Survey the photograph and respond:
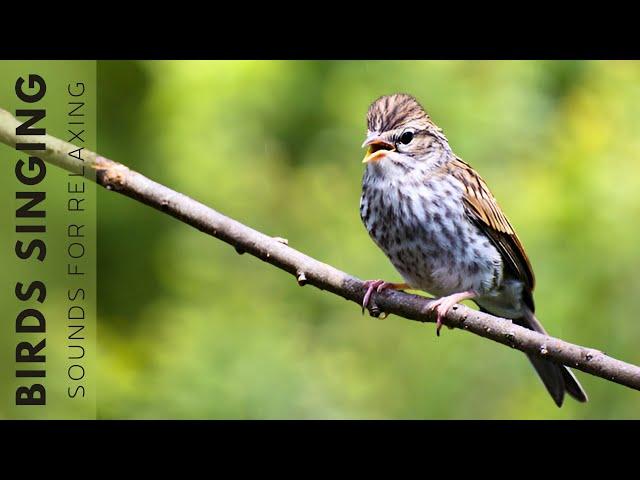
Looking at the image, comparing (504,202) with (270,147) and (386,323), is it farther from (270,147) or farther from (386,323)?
(270,147)

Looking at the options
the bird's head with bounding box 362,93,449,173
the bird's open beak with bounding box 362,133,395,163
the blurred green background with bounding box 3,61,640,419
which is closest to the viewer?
the bird's open beak with bounding box 362,133,395,163

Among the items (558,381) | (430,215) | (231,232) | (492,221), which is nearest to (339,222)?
(492,221)

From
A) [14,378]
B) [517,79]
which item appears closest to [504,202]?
[517,79]

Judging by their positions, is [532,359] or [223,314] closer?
[532,359]

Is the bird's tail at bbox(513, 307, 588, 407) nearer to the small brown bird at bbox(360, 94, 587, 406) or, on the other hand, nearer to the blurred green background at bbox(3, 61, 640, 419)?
the small brown bird at bbox(360, 94, 587, 406)

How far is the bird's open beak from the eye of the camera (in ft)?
14.3

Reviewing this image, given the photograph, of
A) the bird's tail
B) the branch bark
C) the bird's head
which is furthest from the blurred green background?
the branch bark

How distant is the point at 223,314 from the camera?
5.74 m

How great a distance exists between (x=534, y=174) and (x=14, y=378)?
141 inches

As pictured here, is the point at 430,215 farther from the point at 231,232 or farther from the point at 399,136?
the point at 231,232

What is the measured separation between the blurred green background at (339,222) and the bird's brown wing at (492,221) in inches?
29.4

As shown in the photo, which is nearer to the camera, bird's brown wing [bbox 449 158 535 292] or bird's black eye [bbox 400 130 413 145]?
bird's black eye [bbox 400 130 413 145]

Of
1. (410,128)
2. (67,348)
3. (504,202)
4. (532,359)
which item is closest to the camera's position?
(410,128)

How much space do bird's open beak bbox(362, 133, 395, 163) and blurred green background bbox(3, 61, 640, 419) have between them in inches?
57.9
